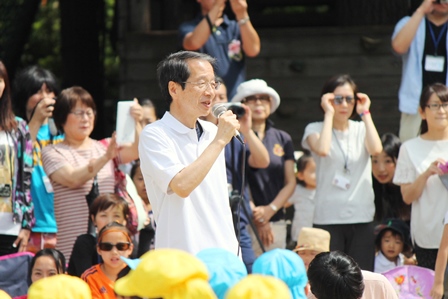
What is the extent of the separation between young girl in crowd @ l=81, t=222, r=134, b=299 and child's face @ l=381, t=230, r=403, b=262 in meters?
1.87

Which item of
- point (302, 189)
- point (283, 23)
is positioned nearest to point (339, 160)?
point (302, 189)

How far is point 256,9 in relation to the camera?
12.3m

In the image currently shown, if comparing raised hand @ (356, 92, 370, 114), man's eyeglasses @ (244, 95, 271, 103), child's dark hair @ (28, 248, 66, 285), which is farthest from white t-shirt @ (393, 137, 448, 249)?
child's dark hair @ (28, 248, 66, 285)

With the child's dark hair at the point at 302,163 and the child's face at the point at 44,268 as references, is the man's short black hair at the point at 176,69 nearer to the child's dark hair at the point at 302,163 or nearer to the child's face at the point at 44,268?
the child's face at the point at 44,268

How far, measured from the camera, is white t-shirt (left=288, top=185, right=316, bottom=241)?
7.32 m

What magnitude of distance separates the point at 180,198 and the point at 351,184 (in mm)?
2875

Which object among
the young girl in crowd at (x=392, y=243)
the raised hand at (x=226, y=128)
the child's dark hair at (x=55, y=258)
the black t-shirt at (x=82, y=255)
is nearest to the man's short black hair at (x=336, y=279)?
the raised hand at (x=226, y=128)

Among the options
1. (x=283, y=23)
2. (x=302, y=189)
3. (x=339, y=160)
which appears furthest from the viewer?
(x=283, y=23)

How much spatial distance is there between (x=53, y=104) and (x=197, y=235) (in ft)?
9.92

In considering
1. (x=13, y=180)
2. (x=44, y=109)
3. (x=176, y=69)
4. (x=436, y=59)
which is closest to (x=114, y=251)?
(x=13, y=180)

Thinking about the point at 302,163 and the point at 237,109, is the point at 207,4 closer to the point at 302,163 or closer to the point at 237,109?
the point at 237,109

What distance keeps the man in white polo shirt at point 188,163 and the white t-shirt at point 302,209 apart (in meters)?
3.37

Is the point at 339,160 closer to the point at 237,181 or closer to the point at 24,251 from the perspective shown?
the point at 237,181

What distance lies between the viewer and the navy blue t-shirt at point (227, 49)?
7195 mm
